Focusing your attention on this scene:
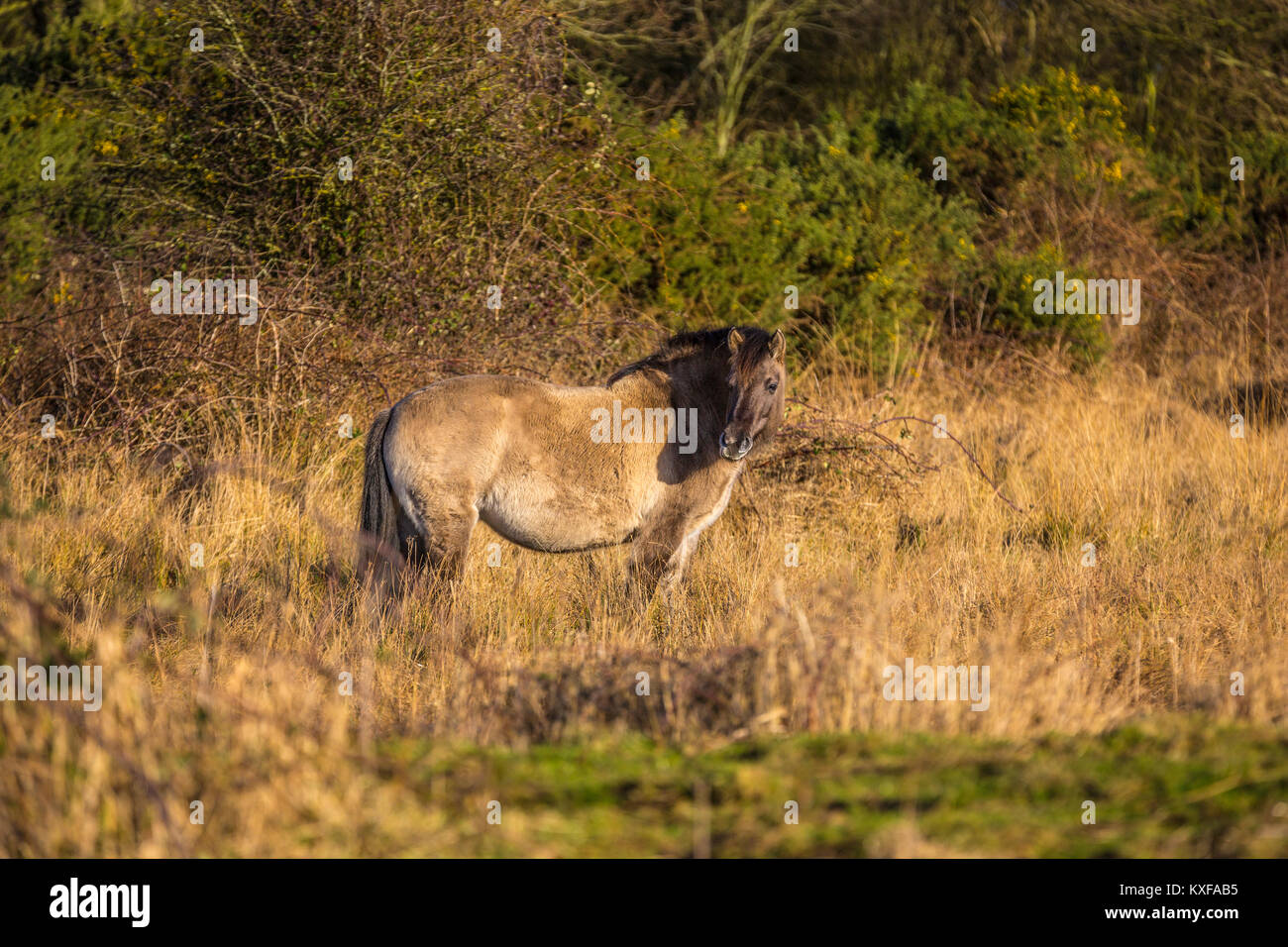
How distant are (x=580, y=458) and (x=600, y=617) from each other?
2.98ft

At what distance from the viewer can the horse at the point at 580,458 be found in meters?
6.62

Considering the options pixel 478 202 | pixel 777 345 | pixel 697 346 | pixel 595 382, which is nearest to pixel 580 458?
pixel 697 346

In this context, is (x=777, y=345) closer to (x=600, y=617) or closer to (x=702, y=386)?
(x=702, y=386)

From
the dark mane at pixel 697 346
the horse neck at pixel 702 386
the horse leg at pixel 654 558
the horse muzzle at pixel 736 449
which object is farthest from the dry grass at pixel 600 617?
the dark mane at pixel 697 346

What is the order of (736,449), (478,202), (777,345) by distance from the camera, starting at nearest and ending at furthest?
1. (736,449)
2. (777,345)
3. (478,202)

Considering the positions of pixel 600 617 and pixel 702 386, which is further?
pixel 702 386

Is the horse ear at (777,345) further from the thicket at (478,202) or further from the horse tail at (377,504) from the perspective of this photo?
the thicket at (478,202)

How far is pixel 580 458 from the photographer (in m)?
6.96

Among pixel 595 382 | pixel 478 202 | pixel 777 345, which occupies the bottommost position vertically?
pixel 777 345

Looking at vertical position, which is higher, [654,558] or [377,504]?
[377,504]

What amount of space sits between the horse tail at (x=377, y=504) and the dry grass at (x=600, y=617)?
0.31 m

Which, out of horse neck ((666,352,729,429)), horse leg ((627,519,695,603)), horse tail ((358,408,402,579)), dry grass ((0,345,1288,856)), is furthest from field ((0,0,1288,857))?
horse neck ((666,352,729,429))

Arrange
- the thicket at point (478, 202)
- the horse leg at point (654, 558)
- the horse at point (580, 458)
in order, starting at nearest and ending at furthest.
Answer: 1. the horse at point (580, 458)
2. the horse leg at point (654, 558)
3. the thicket at point (478, 202)

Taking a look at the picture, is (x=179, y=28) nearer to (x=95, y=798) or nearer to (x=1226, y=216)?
(x=95, y=798)
